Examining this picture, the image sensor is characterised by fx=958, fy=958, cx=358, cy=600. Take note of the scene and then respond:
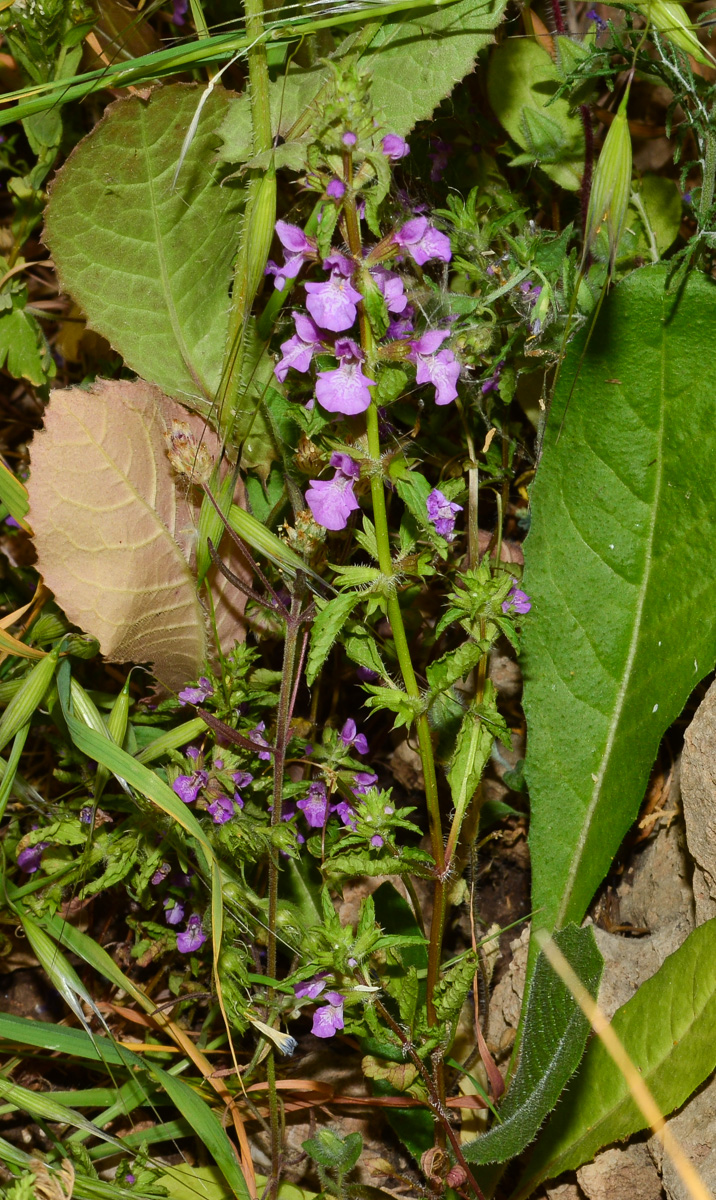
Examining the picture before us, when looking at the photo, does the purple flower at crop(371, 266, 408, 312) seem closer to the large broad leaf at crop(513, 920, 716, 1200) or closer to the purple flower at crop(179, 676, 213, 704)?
the purple flower at crop(179, 676, 213, 704)

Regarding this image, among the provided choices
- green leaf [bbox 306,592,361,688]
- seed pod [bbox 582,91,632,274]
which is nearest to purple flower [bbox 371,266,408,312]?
seed pod [bbox 582,91,632,274]

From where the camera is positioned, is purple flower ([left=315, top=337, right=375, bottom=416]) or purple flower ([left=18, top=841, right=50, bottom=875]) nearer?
purple flower ([left=315, top=337, right=375, bottom=416])

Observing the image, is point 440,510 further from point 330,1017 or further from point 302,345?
point 330,1017

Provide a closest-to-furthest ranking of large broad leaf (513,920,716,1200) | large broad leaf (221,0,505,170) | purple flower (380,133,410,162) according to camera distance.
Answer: purple flower (380,133,410,162)
large broad leaf (513,920,716,1200)
large broad leaf (221,0,505,170)

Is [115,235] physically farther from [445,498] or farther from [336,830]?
[336,830]

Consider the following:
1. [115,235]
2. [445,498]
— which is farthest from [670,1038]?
[115,235]

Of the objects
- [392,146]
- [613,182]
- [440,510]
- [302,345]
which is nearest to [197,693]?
[440,510]
